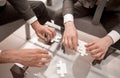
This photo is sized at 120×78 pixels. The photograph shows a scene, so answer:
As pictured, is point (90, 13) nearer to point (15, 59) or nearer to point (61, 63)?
point (61, 63)

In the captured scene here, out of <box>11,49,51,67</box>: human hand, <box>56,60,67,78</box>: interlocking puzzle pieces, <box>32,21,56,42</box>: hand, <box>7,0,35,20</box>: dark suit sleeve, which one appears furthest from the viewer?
<box>7,0,35,20</box>: dark suit sleeve

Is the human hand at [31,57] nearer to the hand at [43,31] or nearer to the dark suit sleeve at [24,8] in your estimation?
the hand at [43,31]

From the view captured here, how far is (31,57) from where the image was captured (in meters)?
0.86

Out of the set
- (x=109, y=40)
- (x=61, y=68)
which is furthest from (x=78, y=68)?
(x=109, y=40)

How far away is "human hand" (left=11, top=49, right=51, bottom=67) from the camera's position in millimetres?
856

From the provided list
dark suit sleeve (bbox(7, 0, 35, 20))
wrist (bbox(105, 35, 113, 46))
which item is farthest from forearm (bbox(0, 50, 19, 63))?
wrist (bbox(105, 35, 113, 46))

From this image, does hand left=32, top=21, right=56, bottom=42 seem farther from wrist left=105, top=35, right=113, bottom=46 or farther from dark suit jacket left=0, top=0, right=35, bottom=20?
wrist left=105, top=35, right=113, bottom=46

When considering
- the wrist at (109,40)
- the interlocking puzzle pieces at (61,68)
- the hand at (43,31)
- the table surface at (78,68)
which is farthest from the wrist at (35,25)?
the wrist at (109,40)

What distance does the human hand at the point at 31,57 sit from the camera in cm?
86

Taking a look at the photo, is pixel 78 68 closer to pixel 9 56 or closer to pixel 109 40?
pixel 109 40

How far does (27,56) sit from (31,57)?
0.06ft

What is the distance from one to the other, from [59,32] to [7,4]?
1.46 feet

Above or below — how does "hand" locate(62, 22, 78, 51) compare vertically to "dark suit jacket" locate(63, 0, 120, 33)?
below

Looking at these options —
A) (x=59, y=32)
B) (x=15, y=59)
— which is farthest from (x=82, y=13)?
(x=15, y=59)
